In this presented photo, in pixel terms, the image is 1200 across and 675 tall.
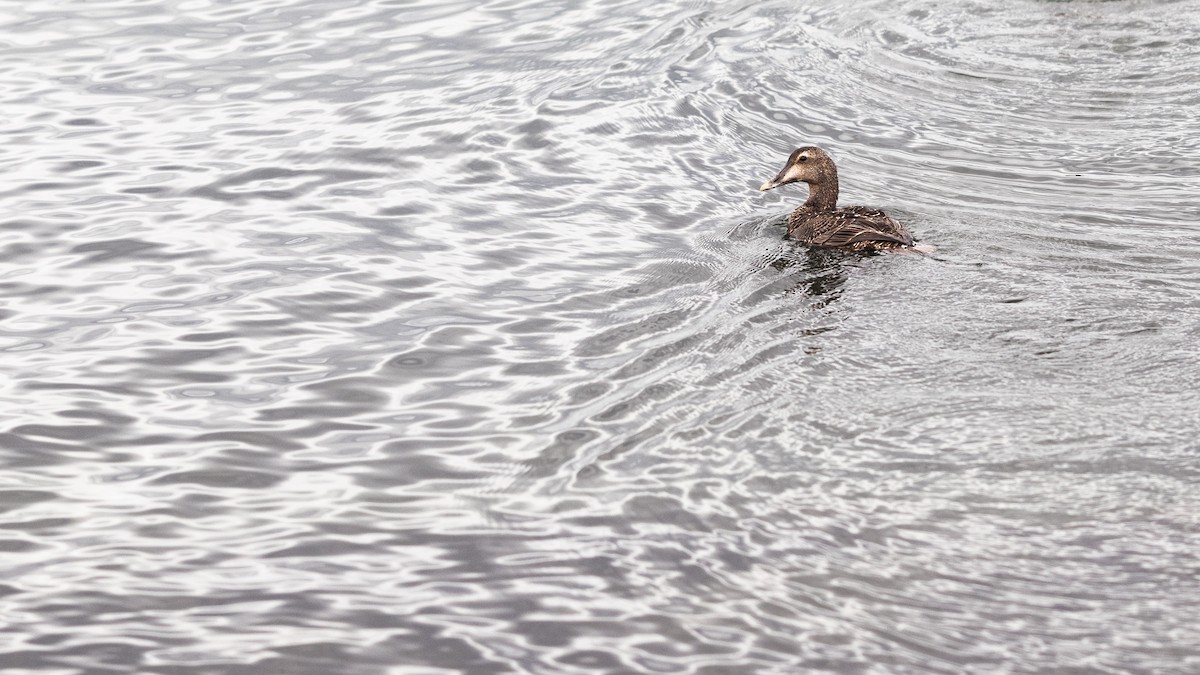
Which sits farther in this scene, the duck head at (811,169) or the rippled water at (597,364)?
the duck head at (811,169)

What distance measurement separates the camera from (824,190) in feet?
35.4

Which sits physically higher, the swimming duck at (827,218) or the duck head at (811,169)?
the duck head at (811,169)

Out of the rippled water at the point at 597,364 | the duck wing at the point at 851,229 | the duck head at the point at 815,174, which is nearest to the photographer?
the rippled water at the point at 597,364

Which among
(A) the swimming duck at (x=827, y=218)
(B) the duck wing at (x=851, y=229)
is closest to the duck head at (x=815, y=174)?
(A) the swimming duck at (x=827, y=218)

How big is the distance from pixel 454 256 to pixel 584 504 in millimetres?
3816

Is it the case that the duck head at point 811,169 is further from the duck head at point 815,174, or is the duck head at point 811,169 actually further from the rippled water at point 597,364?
the rippled water at point 597,364

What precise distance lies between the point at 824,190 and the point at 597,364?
345 centimetres

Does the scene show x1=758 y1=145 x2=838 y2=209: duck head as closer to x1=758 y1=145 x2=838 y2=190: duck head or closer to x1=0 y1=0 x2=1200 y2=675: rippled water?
x1=758 y1=145 x2=838 y2=190: duck head

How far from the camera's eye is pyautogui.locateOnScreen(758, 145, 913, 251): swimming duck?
9852 mm

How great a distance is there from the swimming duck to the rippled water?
20 cm

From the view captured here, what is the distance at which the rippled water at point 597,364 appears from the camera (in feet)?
19.0

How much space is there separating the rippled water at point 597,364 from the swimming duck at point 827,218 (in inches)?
7.7

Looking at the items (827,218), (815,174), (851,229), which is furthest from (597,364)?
(815,174)

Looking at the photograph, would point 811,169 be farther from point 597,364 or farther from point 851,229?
point 597,364
